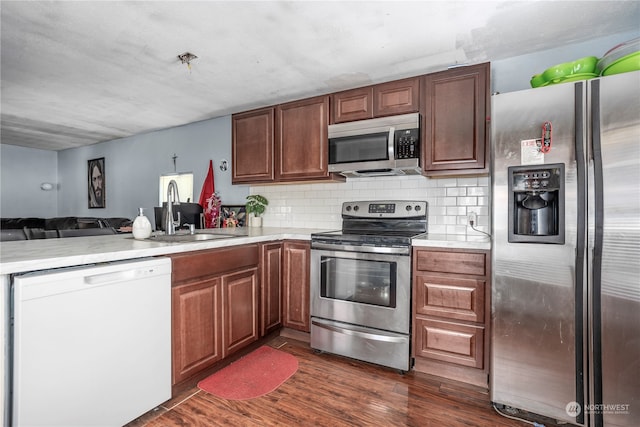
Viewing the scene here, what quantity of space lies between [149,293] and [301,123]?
6.36 ft

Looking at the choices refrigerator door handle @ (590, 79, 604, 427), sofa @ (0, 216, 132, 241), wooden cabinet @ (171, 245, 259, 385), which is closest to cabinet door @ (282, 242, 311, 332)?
wooden cabinet @ (171, 245, 259, 385)

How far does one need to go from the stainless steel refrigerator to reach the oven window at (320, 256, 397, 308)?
661 millimetres

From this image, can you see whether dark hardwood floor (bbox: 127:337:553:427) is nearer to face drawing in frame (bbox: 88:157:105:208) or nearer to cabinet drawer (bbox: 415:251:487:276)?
cabinet drawer (bbox: 415:251:487:276)

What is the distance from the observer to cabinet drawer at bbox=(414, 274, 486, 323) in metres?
1.97

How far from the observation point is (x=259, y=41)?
2137 mm

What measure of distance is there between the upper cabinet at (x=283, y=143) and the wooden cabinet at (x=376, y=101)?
133 mm

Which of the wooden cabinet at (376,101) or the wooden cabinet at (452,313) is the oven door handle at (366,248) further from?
the wooden cabinet at (376,101)

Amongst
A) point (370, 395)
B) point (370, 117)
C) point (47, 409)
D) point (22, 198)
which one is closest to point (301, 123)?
point (370, 117)

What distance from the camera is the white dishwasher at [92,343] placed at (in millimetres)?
1188

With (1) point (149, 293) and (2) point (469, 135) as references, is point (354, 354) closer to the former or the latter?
(1) point (149, 293)

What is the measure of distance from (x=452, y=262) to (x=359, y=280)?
659 mm

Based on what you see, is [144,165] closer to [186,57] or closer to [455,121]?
[186,57]

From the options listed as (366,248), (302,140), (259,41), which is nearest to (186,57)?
(259,41)

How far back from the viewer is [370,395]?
1887mm
